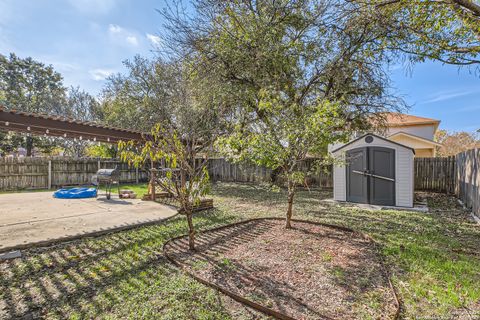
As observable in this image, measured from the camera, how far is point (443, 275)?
2729 millimetres

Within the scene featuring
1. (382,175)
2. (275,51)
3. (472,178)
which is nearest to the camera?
(472,178)

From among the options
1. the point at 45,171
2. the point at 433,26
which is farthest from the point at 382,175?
the point at 45,171

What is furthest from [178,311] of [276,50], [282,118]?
[276,50]

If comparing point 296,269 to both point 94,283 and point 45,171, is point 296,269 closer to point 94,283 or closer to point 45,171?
point 94,283

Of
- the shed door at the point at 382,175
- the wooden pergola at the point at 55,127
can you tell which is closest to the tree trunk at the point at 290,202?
the wooden pergola at the point at 55,127

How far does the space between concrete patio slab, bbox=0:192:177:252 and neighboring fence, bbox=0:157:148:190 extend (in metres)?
5.40

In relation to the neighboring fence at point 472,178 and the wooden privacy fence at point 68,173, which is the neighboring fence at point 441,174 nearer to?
the neighboring fence at point 472,178

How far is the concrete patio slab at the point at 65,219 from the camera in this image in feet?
12.2

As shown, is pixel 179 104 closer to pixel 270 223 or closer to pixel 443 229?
pixel 270 223

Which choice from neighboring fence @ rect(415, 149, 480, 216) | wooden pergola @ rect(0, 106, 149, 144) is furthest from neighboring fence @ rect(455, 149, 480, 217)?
wooden pergola @ rect(0, 106, 149, 144)

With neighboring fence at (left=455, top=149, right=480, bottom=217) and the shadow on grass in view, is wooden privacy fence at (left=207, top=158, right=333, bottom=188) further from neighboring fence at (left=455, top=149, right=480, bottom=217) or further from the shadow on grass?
the shadow on grass

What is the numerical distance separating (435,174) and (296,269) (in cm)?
1002

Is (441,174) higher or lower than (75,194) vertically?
higher

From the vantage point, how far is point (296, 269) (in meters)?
2.80
